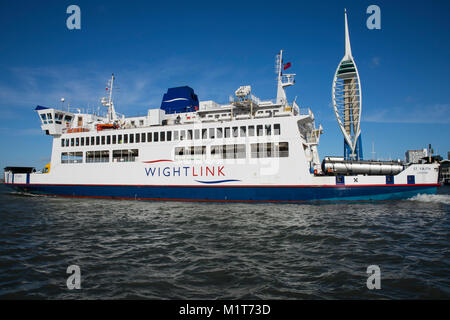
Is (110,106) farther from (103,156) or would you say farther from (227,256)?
(227,256)

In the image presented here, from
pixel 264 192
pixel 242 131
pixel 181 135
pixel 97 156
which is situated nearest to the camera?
pixel 264 192

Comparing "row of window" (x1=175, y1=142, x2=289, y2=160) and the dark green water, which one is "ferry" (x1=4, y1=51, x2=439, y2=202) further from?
the dark green water

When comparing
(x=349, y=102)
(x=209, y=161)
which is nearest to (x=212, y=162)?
(x=209, y=161)

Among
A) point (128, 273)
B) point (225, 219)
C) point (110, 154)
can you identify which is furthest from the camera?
point (110, 154)

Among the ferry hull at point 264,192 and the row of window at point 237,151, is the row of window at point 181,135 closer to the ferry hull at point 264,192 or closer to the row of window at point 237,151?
the row of window at point 237,151

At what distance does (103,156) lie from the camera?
22.5m

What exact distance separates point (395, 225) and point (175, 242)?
29.5 feet

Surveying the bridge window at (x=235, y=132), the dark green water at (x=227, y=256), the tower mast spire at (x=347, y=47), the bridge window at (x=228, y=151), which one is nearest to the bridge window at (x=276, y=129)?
the bridge window at (x=228, y=151)

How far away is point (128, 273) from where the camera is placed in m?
5.72

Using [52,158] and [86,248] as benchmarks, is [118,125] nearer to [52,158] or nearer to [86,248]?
[52,158]

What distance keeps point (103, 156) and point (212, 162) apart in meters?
10.7
